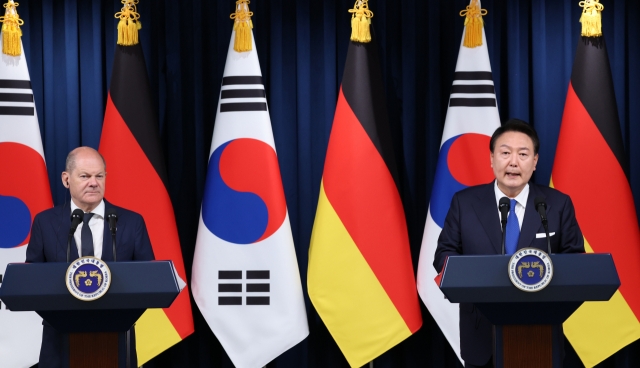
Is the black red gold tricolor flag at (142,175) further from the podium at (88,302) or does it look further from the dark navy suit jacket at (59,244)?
the podium at (88,302)

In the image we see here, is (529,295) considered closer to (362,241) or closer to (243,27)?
(362,241)

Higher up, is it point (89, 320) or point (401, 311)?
point (89, 320)

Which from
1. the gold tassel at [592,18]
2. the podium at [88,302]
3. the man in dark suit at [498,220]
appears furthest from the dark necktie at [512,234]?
the gold tassel at [592,18]

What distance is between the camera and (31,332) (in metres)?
3.85

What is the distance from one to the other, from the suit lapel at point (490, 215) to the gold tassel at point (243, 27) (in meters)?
1.76

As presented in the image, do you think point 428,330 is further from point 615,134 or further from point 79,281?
point 79,281

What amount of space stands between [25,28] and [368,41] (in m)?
1.99

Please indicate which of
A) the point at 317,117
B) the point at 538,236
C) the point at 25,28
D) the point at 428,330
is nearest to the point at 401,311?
the point at 428,330

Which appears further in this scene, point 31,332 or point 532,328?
point 31,332

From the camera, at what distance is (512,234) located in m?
2.60

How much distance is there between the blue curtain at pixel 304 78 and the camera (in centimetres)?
429

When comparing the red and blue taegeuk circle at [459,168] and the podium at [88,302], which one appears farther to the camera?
the red and blue taegeuk circle at [459,168]

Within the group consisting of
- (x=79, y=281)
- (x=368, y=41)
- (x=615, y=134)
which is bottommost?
(x=79, y=281)

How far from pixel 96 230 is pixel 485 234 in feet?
4.58
